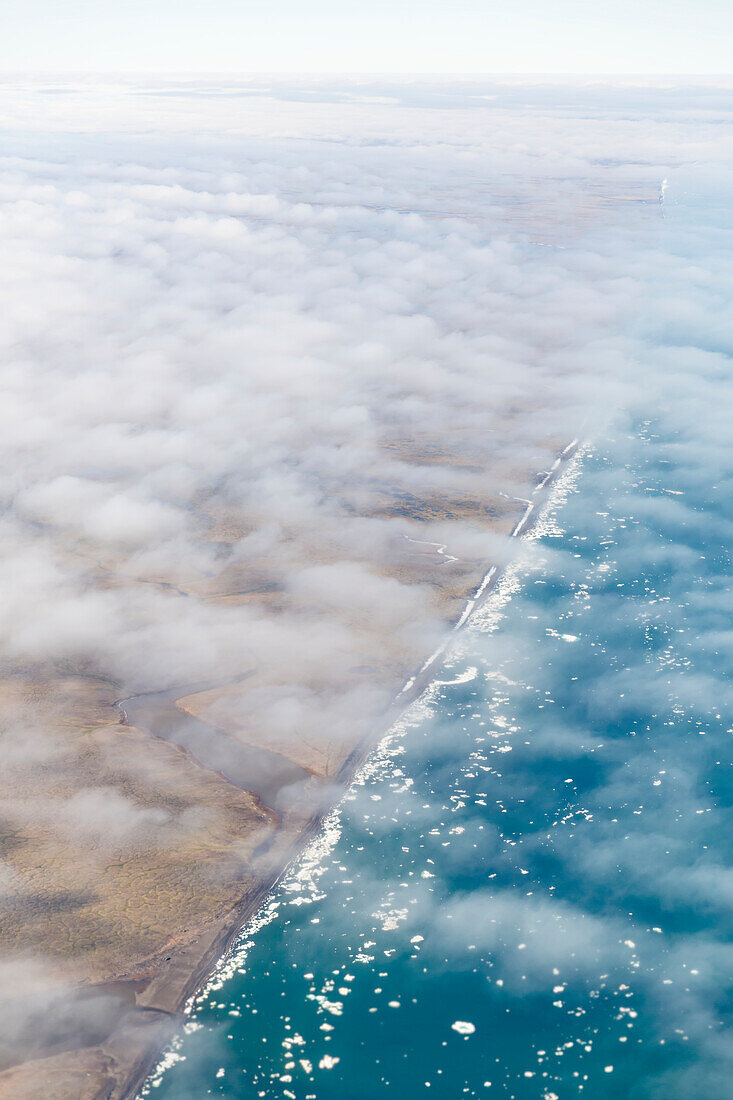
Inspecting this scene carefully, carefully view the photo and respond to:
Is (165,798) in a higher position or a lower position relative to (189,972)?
higher

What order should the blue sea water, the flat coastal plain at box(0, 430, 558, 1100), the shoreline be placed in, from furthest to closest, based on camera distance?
the flat coastal plain at box(0, 430, 558, 1100) → the blue sea water → the shoreline

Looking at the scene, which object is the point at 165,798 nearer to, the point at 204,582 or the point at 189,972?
the point at 189,972

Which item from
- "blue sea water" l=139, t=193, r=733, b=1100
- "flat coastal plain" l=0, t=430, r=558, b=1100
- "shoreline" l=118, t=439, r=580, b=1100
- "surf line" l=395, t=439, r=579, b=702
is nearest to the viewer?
"shoreline" l=118, t=439, r=580, b=1100

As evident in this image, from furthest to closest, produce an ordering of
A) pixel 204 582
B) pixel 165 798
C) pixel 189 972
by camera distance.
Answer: pixel 204 582
pixel 165 798
pixel 189 972

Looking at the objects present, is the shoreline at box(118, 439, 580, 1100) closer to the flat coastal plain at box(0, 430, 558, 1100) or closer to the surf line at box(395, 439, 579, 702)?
the flat coastal plain at box(0, 430, 558, 1100)

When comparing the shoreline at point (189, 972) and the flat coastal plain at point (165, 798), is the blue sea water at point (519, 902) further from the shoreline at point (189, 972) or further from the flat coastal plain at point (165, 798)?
the flat coastal plain at point (165, 798)

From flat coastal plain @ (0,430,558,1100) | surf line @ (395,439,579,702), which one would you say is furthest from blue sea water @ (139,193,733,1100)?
flat coastal plain @ (0,430,558,1100)

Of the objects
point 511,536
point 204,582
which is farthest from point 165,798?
point 511,536

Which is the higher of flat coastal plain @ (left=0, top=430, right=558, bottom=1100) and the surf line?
A: the surf line
